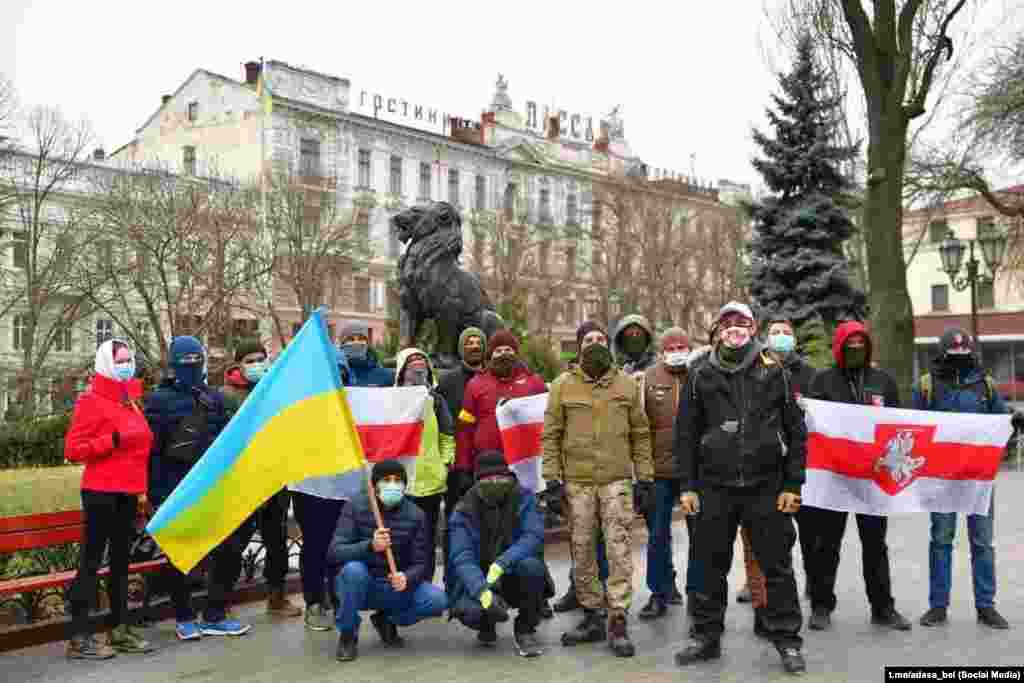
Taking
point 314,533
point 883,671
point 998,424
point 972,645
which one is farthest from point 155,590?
point 998,424

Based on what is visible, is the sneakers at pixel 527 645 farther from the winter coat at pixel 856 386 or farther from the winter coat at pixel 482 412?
the winter coat at pixel 856 386

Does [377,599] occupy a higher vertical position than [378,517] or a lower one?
lower

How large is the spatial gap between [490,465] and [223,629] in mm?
2177

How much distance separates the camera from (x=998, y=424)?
7.72 metres

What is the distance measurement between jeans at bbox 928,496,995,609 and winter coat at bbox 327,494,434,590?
3.49 meters

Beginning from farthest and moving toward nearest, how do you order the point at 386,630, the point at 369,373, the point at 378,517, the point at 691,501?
the point at 369,373 → the point at 386,630 → the point at 378,517 → the point at 691,501

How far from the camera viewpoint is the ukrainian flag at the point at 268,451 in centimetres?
666

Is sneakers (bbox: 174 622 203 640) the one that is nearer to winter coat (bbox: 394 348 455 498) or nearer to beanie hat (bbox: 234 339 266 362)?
winter coat (bbox: 394 348 455 498)

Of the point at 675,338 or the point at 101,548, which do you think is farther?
the point at 675,338

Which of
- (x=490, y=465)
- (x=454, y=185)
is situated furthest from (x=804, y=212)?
(x=454, y=185)

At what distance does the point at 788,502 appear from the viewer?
648cm

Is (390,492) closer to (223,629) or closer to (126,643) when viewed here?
(223,629)

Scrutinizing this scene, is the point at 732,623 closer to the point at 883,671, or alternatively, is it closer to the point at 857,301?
the point at 883,671

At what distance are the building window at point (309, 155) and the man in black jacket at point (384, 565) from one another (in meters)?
45.2
